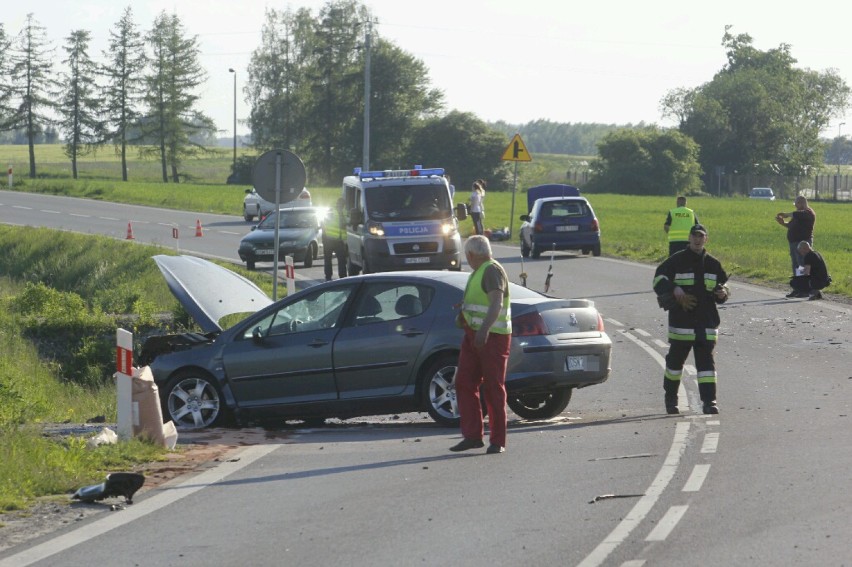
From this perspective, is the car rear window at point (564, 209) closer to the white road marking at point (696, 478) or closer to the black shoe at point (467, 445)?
the black shoe at point (467, 445)

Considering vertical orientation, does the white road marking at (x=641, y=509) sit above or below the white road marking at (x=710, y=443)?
above

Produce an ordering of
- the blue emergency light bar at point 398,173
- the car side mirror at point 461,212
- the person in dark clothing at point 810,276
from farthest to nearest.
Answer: the blue emergency light bar at point 398,173 < the car side mirror at point 461,212 < the person in dark clothing at point 810,276

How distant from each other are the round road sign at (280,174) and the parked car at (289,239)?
13065 millimetres

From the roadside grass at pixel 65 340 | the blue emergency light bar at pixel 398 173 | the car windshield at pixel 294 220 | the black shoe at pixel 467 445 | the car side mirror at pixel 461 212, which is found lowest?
the roadside grass at pixel 65 340

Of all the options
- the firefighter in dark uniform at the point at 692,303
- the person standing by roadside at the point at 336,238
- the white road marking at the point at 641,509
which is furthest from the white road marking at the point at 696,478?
the person standing by roadside at the point at 336,238

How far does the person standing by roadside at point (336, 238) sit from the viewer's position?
91.1ft

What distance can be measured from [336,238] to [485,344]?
17.4 m

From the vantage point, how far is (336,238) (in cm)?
2809

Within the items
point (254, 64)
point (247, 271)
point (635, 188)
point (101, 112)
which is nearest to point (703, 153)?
point (635, 188)

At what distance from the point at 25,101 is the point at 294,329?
108 meters

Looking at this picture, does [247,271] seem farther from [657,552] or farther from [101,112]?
[101,112]

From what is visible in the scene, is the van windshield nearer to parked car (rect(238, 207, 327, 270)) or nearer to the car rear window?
parked car (rect(238, 207, 327, 270))

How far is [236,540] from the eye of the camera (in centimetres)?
787

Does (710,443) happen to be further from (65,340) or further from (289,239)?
(289,239)
